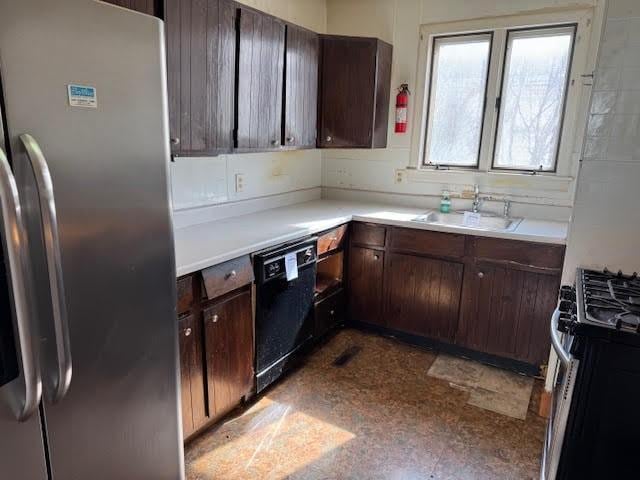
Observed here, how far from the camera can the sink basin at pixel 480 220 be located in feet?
9.55

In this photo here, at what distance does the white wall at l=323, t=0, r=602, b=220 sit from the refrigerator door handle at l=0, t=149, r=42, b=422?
2.79 m

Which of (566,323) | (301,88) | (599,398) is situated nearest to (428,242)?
(301,88)

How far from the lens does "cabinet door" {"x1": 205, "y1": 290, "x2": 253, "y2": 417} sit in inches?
75.4

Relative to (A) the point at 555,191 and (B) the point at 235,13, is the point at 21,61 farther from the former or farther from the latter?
(A) the point at 555,191

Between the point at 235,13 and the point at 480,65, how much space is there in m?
1.80

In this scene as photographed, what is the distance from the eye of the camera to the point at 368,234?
2945 millimetres

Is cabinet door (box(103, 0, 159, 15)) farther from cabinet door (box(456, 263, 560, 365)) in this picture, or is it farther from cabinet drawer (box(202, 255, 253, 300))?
cabinet door (box(456, 263, 560, 365))

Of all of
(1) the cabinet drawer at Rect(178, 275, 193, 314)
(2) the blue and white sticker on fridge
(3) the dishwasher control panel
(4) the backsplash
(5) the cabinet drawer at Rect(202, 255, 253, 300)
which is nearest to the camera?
(2) the blue and white sticker on fridge

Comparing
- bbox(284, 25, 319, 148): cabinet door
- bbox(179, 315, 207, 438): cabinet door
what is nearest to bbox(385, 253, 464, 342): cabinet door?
bbox(284, 25, 319, 148): cabinet door

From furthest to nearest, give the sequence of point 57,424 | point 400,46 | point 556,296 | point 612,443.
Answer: point 400,46 → point 556,296 → point 612,443 → point 57,424

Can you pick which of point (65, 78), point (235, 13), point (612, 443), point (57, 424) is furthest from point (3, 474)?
point (235, 13)

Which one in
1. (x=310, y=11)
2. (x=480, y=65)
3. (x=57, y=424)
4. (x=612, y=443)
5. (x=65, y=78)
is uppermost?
(x=310, y=11)

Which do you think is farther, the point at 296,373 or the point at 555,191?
the point at 555,191

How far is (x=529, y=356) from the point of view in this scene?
2.59 m
